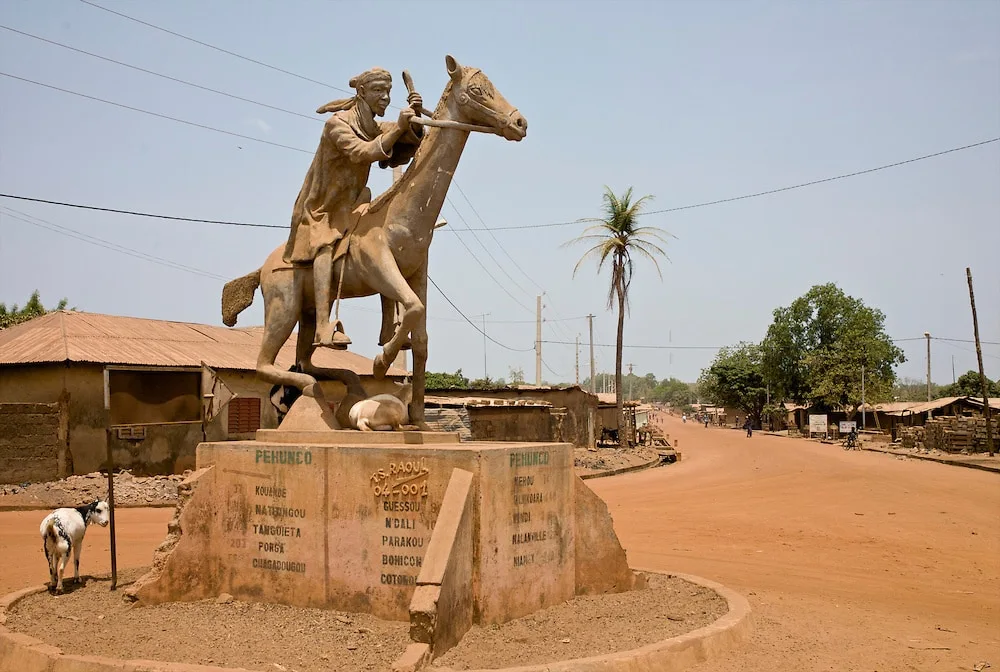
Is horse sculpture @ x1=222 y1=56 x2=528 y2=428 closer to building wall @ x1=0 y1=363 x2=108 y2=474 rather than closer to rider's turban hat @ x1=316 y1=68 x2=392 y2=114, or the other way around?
rider's turban hat @ x1=316 y1=68 x2=392 y2=114

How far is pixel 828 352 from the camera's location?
62219 millimetres

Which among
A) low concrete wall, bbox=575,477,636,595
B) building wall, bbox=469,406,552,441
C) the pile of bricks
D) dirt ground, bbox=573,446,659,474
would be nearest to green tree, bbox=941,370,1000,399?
the pile of bricks

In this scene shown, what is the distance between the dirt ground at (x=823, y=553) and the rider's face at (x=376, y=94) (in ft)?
14.8

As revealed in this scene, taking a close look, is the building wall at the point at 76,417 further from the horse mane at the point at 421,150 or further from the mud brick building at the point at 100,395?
the horse mane at the point at 421,150

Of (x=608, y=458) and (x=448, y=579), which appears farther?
(x=608, y=458)

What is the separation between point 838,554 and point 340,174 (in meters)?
8.05

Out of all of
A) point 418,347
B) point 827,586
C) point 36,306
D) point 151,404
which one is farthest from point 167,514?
point 36,306

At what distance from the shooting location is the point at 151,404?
759 inches

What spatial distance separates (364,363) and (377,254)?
22257 millimetres

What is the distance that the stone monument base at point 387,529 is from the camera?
6.13m

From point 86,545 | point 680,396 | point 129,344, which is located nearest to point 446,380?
point 129,344

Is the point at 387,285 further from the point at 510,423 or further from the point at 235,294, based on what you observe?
the point at 510,423

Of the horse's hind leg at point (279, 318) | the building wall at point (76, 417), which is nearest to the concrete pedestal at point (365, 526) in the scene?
the horse's hind leg at point (279, 318)

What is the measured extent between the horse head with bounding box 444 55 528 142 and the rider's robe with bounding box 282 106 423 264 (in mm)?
513
